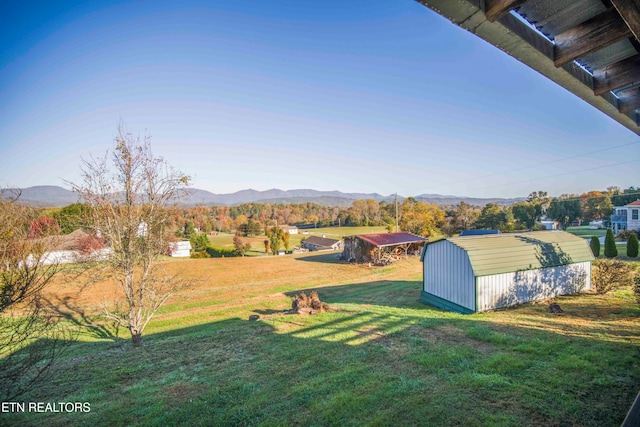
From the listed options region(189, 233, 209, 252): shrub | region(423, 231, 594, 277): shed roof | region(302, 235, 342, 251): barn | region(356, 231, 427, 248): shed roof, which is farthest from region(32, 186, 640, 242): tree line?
region(423, 231, 594, 277): shed roof

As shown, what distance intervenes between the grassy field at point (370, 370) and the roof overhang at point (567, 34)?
16.3ft

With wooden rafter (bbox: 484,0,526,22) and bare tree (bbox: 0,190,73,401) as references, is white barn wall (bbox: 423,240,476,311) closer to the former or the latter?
wooden rafter (bbox: 484,0,526,22)

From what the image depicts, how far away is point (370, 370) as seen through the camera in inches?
274

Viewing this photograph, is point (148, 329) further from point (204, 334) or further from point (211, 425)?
point (211, 425)

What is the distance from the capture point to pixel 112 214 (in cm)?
1052

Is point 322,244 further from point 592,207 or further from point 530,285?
point 592,207

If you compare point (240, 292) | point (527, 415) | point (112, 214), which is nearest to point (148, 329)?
point (112, 214)

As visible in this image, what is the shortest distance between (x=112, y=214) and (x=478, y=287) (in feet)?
47.8

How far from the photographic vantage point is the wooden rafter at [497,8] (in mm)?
1891

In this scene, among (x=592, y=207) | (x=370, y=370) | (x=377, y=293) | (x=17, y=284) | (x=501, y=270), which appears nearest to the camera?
(x=17, y=284)

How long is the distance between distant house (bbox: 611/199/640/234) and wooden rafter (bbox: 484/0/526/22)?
51655 mm

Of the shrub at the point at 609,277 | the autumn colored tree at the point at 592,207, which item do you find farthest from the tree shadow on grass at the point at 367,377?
the autumn colored tree at the point at 592,207

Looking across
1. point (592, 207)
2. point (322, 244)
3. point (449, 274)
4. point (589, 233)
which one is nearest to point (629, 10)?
point (449, 274)

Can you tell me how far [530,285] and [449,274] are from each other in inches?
141
